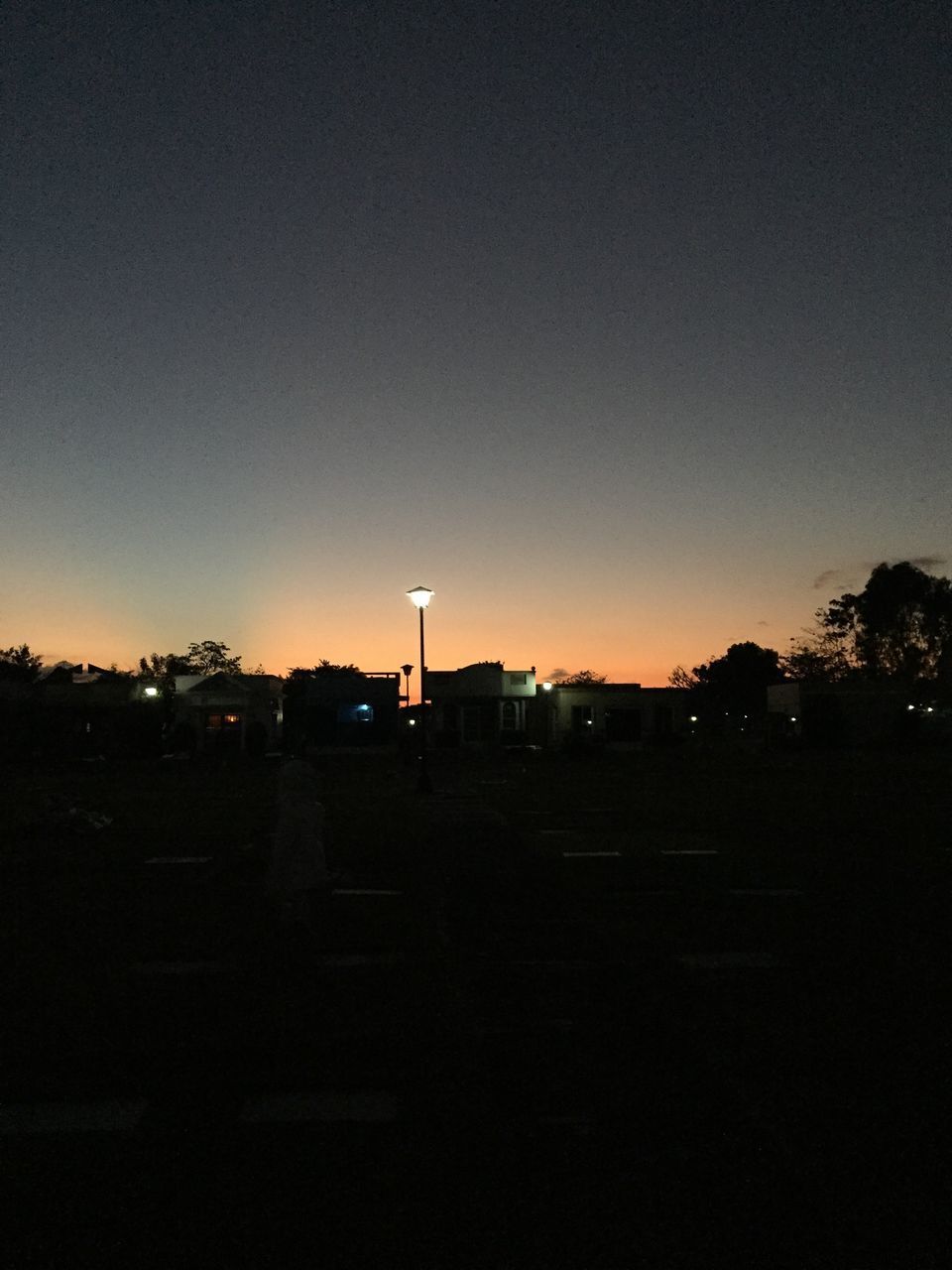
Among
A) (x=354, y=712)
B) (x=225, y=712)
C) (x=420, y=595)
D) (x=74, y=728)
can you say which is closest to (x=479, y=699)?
(x=354, y=712)

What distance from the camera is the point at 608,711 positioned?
68.2 meters

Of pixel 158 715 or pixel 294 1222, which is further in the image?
pixel 158 715

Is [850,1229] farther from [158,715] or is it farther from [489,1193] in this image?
[158,715]

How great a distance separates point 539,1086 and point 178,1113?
1.56 meters

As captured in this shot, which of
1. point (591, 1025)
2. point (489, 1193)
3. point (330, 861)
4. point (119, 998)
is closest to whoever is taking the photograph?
point (489, 1193)

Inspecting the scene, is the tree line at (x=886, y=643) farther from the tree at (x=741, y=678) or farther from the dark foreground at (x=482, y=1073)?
the dark foreground at (x=482, y=1073)

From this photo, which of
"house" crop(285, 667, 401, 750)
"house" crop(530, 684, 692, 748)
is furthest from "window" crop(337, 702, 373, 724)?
"house" crop(530, 684, 692, 748)

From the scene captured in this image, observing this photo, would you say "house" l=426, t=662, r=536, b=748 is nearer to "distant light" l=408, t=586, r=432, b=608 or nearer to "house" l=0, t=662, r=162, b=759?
"house" l=0, t=662, r=162, b=759

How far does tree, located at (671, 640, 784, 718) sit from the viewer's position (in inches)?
3440

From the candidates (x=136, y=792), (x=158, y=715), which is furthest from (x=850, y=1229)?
(x=158, y=715)

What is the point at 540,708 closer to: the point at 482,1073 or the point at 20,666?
the point at 20,666

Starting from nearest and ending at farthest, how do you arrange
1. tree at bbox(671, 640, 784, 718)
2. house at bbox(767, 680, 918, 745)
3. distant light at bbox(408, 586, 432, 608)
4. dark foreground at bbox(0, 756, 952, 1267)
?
dark foreground at bbox(0, 756, 952, 1267) < distant light at bbox(408, 586, 432, 608) < house at bbox(767, 680, 918, 745) < tree at bbox(671, 640, 784, 718)

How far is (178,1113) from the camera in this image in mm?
4574

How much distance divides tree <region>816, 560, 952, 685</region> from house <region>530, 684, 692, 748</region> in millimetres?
17179
